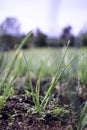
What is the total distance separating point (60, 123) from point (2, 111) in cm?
35

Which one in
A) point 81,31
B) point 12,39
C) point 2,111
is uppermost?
point 81,31

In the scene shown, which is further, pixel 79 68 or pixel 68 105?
pixel 79 68

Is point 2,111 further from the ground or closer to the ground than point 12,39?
further from the ground

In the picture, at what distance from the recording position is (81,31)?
2646 millimetres

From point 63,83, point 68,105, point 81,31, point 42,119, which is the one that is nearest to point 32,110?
point 42,119

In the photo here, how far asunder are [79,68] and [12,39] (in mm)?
4338

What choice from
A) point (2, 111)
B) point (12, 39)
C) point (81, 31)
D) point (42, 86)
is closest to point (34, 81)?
point (42, 86)

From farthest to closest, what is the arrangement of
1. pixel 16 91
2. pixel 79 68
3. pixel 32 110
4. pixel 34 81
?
1. pixel 34 81
2. pixel 79 68
3. pixel 16 91
4. pixel 32 110

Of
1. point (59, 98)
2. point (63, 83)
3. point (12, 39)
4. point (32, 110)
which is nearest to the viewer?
point (32, 110)

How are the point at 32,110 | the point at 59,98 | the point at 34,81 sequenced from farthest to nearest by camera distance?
the point at 34,81
the point at 59,98
the point at 32,110

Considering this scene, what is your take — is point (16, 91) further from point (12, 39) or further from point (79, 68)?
point (12, 39)

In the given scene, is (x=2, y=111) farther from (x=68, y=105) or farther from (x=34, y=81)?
(x=34, y=81)

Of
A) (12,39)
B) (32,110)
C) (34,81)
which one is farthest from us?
(12,39)

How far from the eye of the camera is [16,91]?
2174 millimetres
